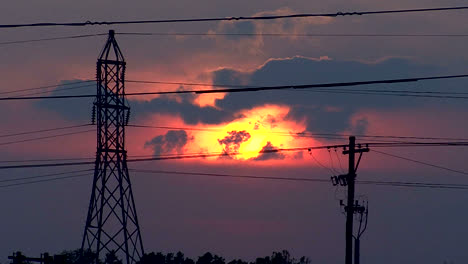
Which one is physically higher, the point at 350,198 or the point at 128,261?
the point at 350,198

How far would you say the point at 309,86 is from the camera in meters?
34.5

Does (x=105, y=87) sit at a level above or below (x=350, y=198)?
above

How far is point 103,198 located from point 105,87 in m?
6.54

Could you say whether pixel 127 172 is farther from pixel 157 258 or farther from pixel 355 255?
pixel 157 258

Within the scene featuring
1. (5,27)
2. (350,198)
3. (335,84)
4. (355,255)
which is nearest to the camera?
(335,84)

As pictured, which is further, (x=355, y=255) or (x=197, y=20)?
(x=355, y=255)

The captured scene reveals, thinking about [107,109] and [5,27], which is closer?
[5,27]

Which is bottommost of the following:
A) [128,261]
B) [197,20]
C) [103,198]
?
[128,261]

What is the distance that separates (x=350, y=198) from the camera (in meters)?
58.6

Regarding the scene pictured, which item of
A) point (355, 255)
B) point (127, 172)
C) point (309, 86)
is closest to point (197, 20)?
point (309, 86)

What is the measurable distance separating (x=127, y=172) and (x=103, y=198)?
2.50 metres

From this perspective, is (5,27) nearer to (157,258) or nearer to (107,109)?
(107,109)

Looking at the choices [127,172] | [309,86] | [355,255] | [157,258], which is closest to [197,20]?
[309,86]

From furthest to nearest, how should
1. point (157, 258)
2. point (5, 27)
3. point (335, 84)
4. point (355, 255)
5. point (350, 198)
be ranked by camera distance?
point (157, 258)
point (355, 255)
point (350, 198)
point (5, 27)
point (335, 84)
